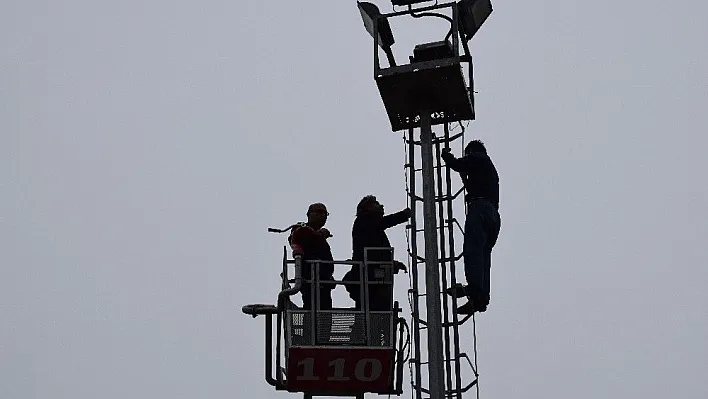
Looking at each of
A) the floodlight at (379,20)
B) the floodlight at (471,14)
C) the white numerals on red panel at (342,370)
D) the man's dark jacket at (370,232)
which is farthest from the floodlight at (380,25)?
the white numerals on red panel at (342,370)

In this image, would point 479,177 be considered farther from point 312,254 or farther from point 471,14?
point 312,254

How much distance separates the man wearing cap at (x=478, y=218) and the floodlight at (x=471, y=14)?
1674 millimetres

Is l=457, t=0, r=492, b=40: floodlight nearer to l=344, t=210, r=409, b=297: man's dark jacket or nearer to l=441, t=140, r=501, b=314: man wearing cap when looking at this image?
l=441, t=140, r=501, b=314: man wearing cap

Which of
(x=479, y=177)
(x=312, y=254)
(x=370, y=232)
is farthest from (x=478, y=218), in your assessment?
(x=312, y=254)

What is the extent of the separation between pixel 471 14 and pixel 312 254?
4244 millimetres

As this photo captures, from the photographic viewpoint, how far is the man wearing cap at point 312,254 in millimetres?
19359

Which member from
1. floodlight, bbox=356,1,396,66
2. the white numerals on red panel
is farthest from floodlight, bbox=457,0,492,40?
the white numerals on red panel

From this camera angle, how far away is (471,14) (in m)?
20.5

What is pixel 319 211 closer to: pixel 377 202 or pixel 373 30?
pixel 377 202

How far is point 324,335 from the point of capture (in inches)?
764

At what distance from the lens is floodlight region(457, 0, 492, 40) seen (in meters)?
20.5

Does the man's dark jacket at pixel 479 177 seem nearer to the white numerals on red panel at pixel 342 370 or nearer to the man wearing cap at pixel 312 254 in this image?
the man wearing cap at pixel 312 254

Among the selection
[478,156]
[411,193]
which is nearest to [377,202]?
[411,193]

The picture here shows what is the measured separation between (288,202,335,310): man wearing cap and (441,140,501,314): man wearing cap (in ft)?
5.99
